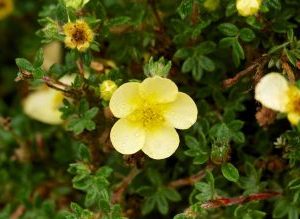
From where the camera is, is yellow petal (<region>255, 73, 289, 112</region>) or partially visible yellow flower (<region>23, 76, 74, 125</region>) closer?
yellow petal (<region>255, 73, 289, 112</region>)

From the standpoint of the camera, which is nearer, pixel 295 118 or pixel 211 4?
pixel 295 118

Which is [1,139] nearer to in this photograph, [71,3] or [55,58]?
[55,58]

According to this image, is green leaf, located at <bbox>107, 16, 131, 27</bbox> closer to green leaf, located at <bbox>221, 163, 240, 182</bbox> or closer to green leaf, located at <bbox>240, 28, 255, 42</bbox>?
green leaf, located at <bbox>240, 28, 255, 42</bbox>

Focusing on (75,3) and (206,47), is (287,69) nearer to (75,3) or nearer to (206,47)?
(206,47)

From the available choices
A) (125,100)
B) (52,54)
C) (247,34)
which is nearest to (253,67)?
(247,34)

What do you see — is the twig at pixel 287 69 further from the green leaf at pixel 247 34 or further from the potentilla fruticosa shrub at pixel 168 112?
the green leaf at pixel 247 34

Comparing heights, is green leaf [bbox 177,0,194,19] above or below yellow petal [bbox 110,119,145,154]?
above

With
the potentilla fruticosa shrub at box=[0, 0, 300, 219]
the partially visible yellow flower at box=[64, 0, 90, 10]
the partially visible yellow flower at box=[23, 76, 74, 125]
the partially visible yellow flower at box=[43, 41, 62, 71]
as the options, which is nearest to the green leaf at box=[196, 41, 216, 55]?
the potentilla fruticosa shrub at box=[0, 0, 300, 219]
